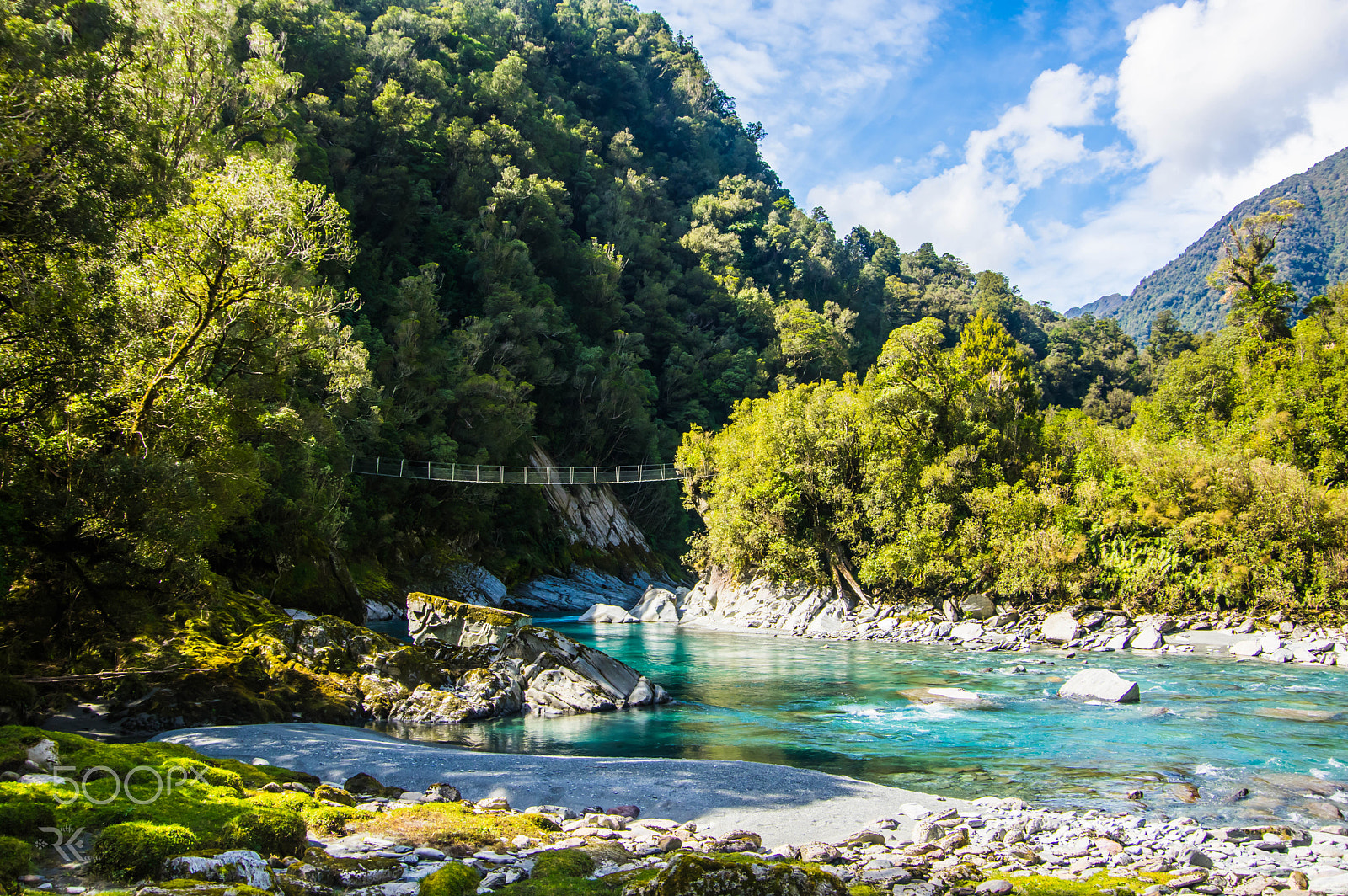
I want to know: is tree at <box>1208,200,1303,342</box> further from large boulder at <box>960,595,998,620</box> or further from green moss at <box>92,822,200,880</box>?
green moss at <box>92,822,200,880</box>

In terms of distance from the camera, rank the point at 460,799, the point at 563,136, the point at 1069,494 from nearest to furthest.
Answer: the point at 460,799, the point at 1069,494, the point at 563,136

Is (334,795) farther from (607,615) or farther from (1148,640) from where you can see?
(607,615)

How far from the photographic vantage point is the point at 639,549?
41.1m

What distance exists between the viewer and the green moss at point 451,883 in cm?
397

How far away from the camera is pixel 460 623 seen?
14.2 metres

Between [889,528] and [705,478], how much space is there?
9250mm

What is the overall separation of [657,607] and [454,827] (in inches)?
1014

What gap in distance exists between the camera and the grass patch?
5.25 metres

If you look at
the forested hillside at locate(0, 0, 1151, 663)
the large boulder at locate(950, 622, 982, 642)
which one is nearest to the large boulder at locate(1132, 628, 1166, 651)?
the large boulder at locate(950, 622, 982, 642)

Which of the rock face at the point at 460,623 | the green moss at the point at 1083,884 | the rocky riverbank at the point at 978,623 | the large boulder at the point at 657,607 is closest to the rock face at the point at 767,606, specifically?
the rocky riverbank at the point at 978,623

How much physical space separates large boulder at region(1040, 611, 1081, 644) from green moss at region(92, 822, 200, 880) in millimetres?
21893

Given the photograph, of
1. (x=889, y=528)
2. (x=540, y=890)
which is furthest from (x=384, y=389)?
(x=540, y=890)

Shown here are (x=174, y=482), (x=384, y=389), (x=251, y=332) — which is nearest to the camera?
(x=174, y=482)

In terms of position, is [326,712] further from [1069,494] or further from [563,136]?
[563,136]
